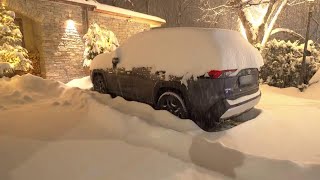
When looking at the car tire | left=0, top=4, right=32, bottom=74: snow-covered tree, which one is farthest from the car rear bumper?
left=0, top=4, right=32, bottom=74: snow-covered tree

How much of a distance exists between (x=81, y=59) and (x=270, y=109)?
8.86 m

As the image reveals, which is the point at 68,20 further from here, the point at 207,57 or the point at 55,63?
the point at 207,57

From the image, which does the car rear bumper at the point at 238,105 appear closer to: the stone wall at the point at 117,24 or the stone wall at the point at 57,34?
the stone wall at the point at 57,34

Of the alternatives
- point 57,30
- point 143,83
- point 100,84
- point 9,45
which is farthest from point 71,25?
point 143,83

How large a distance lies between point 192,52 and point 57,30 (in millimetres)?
8272

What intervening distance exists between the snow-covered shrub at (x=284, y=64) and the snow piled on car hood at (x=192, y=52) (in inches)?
188

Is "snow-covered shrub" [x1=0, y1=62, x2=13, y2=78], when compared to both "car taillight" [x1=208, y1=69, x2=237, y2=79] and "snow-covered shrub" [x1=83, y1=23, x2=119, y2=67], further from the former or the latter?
"car taillight" [x1=208, y1=69, x2=237, y2=79]

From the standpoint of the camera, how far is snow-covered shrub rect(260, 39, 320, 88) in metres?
9.58

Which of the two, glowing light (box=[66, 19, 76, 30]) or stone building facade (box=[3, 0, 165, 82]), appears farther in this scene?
glowing light (box=[66, 19, 76, 30])

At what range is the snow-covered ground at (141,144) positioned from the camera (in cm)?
309

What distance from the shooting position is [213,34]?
4.86 meters

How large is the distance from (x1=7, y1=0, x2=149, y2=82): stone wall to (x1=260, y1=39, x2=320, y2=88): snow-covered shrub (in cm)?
797

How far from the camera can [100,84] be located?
7230 mm

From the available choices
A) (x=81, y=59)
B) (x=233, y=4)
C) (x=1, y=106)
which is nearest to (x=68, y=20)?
(x=81, y=59)
